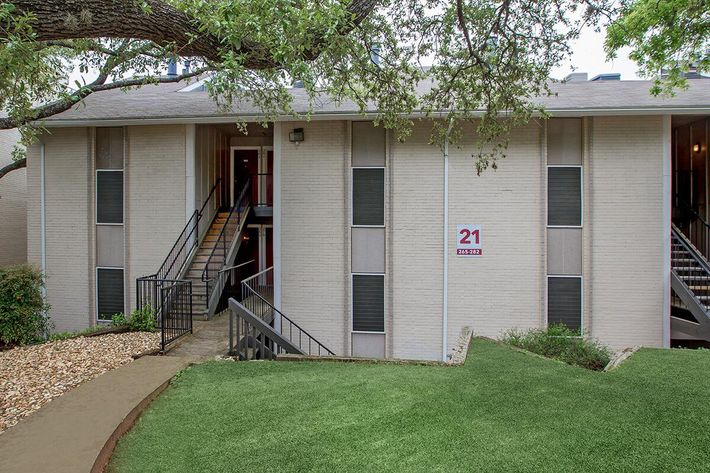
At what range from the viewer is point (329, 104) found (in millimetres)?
10258

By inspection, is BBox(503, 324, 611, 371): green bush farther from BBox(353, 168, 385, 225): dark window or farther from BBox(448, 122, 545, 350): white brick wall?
BBox(353, 168, 385, 225): dark window

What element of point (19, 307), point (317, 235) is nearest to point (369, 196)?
point (317, 235)

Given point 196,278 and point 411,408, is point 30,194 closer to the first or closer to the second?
point 196,278

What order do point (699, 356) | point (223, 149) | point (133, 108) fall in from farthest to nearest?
1. point (223, 149)
2. point (133, 108)
3. point (699, 356)

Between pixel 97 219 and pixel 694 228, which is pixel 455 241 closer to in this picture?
pixel 694 228

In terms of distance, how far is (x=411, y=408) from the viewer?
4430mm

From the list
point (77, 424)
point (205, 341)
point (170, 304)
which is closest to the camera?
point (77, 424)

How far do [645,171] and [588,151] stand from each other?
4.25ft

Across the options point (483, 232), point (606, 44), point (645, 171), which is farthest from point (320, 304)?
point (606, 44)

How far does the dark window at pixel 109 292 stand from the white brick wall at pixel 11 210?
664 cm

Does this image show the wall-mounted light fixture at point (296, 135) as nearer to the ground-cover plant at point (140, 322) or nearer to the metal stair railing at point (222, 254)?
the metal stair railing at point (222, 254)

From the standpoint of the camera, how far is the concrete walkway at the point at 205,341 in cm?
709

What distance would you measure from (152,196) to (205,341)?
192 inches

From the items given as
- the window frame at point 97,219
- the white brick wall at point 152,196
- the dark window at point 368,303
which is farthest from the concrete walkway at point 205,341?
the window frame at point 97,219
